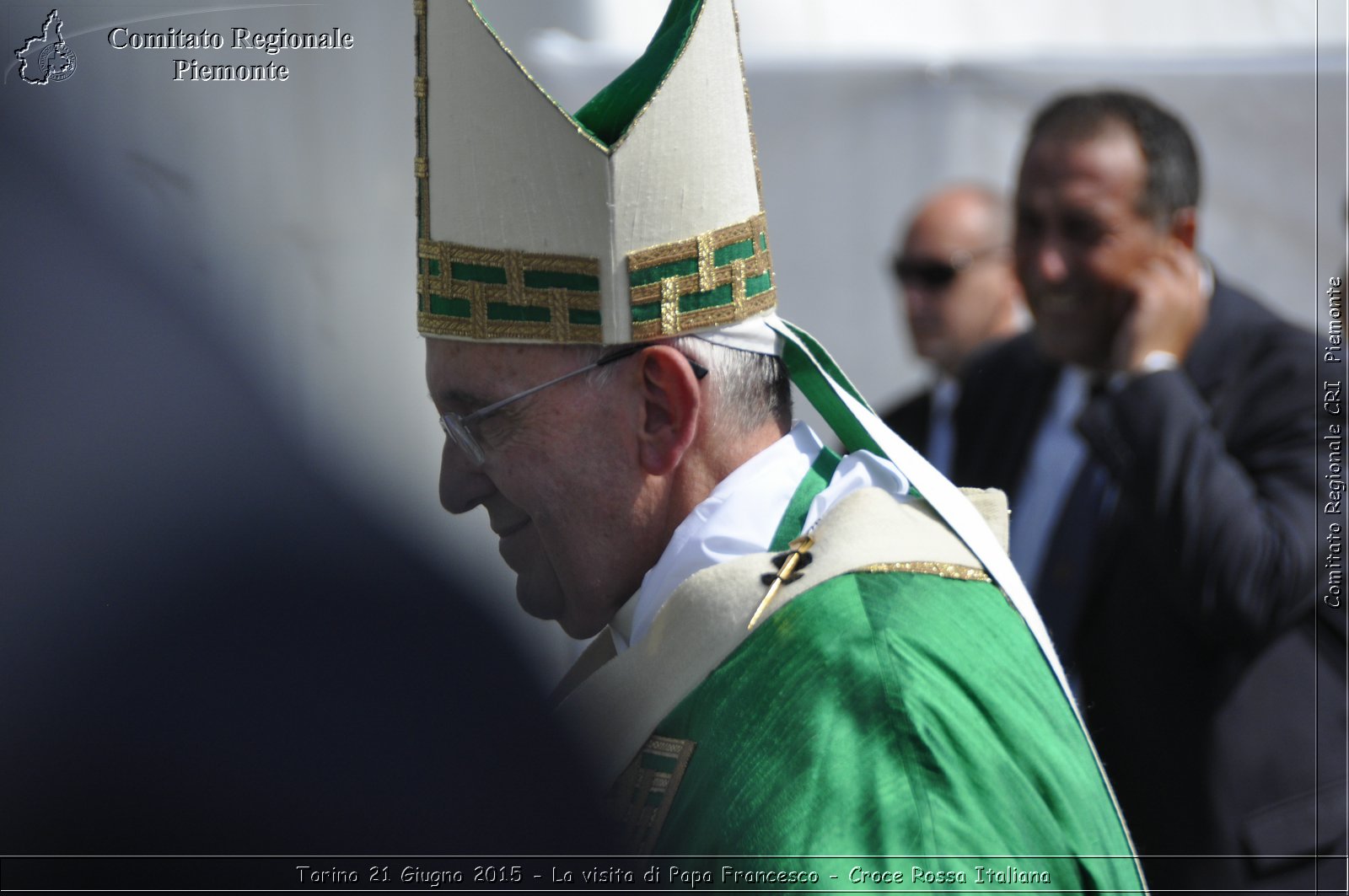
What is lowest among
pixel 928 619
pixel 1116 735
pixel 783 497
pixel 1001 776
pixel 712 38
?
pixel 1116 735

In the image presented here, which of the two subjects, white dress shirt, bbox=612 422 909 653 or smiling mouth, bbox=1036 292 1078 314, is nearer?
white dress shirt, bbox=612 422 909 653

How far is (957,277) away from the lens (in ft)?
15.4

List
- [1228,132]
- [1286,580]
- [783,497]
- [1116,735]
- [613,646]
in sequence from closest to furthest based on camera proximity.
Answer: [783,497] < [613,646] < [1286,580] < [1116,735] < [1228,132]

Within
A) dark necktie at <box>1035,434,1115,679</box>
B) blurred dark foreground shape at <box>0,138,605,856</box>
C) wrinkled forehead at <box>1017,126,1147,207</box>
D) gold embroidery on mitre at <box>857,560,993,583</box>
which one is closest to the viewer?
blurred dark foreground shape at <box>0,138,605,856</box>

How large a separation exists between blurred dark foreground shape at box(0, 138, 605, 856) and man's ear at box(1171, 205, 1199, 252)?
2.73m

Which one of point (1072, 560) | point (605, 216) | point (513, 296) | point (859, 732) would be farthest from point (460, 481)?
point (1072, 560)

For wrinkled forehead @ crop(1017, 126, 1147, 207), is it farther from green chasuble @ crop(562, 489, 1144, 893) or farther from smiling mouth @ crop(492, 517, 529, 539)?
smiling mouth @ crop(492, 517, 529, 539)

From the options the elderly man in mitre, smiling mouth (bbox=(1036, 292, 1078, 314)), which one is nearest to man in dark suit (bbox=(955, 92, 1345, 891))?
smiling mouth (bbox=(1036, 292, 1078, 314))

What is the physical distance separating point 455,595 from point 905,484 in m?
1.09

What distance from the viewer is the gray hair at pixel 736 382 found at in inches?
69.7

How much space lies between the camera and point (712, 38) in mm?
1836

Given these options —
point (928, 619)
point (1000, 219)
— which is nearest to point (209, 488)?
point (928, 619)

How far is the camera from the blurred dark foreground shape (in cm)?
76

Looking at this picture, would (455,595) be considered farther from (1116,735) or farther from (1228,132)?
(1228,132)
